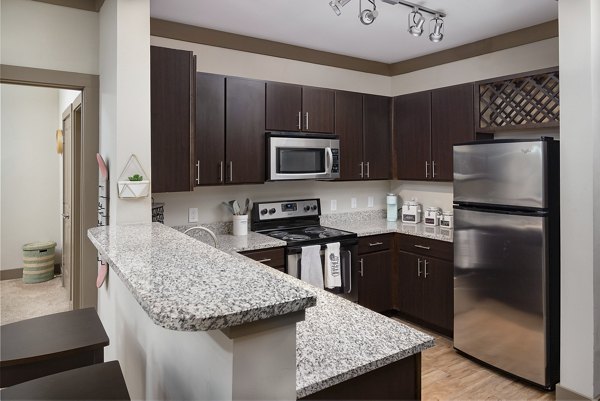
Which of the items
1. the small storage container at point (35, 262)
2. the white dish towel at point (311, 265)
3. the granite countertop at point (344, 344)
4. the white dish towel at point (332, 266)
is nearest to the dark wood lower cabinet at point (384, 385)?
the granite countertop at point (344, 344)

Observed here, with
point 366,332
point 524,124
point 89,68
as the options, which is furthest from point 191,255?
point 524,124

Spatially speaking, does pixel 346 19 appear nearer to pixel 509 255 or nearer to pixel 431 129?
pixel 431 129

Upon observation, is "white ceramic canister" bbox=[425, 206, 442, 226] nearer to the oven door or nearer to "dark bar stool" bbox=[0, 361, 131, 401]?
the oven door

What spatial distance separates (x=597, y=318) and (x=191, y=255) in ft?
8.00

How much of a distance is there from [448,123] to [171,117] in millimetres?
2482

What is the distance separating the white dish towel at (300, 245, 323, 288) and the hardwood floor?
1.05 metres

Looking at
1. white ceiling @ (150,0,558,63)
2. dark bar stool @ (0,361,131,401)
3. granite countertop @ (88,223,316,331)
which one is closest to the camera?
granite countertop @ (88,223,316,331)

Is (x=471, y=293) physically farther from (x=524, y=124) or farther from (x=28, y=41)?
(x=28, y=41)

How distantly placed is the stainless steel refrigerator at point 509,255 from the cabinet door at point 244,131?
5.25 feet

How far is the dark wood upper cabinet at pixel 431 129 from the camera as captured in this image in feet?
12.0

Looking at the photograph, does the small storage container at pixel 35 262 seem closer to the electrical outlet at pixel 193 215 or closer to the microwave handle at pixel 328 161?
the electrical outlet at pixel 193 215

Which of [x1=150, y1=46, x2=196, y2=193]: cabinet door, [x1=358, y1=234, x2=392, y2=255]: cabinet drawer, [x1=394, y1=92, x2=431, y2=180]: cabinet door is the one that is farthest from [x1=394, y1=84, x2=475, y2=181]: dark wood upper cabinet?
[x1=150, y1=46, x2=196, y2=193]: cabinet door

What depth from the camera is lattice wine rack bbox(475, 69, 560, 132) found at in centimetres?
312

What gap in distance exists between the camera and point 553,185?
8.77ft
